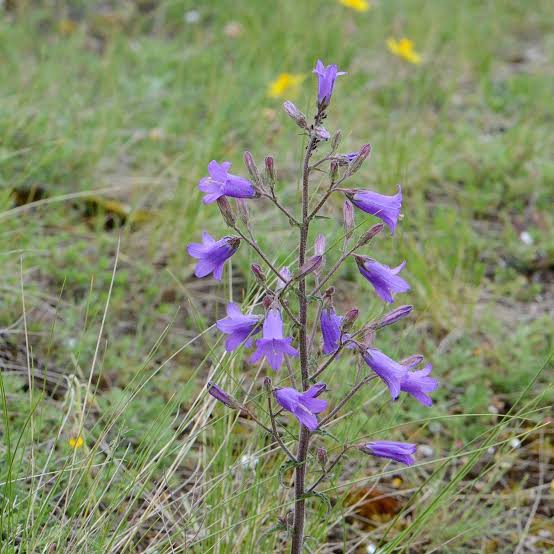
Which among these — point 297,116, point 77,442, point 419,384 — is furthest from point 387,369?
point 77,442

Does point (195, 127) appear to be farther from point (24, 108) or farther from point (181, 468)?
point (181, 468)

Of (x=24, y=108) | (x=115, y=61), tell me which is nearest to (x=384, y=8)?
(x=115, y=61)

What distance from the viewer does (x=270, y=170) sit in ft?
5.96

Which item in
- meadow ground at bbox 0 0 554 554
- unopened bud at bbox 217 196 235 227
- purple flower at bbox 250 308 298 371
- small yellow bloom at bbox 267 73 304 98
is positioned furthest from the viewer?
small yellow bloom at bbox 267 73 304 98

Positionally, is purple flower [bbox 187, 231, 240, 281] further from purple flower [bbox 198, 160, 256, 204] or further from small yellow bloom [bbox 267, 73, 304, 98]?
small yellow bloom [bbox 267, 73, 304, 98]

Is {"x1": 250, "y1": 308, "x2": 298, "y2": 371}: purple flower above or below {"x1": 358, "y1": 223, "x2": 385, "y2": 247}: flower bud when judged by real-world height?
below

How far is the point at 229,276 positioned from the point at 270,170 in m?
0.89

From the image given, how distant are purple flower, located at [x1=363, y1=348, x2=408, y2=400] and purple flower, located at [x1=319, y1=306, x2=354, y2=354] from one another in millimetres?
76

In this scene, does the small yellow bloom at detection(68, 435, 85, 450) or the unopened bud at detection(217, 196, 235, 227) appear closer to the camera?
the unopened bud at detection(217, 196, 235, 227)

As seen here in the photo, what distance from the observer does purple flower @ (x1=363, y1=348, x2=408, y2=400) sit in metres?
1.83

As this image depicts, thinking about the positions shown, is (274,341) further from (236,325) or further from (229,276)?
(229,276)

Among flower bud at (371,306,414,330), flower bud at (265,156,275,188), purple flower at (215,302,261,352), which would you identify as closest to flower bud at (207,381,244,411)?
purple flower at (215,302,261,352)

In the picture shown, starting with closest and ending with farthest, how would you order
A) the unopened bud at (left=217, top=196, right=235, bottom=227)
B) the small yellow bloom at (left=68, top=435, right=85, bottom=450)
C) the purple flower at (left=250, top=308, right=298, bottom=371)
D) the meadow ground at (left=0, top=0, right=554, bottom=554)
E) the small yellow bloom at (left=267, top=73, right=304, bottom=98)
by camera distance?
the purple flower at (left=250, top=308, right=298, bottom=371), the unopened bud at (left=217, top=196, right=235, bottom=227), the small yellow bloom at (left=68, top=435, right=85, bottom=450), the meadow ground at (left=0, top=0, right=554, bottom=554), the small yellow bloom at (left=267, top=73, right=304, bottom=98)

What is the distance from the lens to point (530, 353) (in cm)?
317
